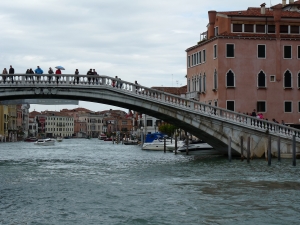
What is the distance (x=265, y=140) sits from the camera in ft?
88.2

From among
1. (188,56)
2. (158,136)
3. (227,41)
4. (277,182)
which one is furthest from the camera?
(158,136)

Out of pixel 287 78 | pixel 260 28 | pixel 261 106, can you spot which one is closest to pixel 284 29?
pixel 260 28

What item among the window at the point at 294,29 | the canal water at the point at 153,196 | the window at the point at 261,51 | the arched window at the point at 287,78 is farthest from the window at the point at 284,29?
the canal water at the point at 153,196

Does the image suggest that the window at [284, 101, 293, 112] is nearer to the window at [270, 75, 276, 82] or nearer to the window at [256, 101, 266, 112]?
the window at [256, 101, 266, 112]

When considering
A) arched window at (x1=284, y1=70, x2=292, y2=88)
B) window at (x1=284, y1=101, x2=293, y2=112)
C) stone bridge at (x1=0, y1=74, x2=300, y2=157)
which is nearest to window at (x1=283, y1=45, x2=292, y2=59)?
arched window at (x1=284, y1=70, x2=292, y2=88)

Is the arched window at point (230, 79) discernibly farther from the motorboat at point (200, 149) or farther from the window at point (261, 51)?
the motorboat at point (200, 149)

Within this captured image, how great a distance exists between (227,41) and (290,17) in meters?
3.42

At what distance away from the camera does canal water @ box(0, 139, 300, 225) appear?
509 inches

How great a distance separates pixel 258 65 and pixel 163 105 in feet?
21.2

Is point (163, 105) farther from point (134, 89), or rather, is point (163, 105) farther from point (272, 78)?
point (272, 78)

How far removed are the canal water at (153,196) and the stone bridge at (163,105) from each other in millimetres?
3941

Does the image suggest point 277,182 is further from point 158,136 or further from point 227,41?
point 158,136

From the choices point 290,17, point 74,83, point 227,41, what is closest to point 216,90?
point 227,41

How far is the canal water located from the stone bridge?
3.94 metres
